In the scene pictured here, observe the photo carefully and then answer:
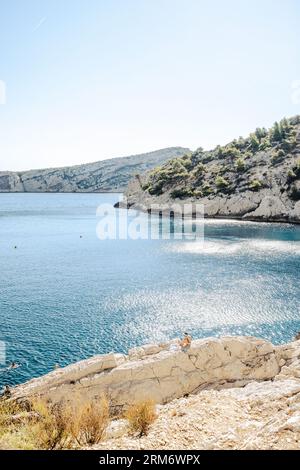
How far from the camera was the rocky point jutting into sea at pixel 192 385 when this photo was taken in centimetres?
1346

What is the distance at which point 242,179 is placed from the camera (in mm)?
131000

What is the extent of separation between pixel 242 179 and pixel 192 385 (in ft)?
387

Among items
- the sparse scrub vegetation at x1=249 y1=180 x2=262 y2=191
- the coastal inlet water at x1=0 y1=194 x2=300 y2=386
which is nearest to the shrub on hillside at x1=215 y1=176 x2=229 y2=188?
the sparse scrub vegetation at x1=249 y1=180 x2=262 y2=191

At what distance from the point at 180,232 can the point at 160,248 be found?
23653 millimetres

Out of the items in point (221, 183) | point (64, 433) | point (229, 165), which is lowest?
point (64, 433)

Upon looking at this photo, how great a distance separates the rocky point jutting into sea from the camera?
13.5 m

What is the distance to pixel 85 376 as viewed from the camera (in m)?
20.8

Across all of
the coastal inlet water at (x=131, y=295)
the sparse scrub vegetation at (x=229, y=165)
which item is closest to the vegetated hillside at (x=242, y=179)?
the sparse scrub vegetation at (x=229, y=165)

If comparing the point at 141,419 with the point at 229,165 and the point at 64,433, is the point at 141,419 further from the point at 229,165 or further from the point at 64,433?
the point at 229,165

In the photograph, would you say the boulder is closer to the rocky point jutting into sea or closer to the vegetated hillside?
the rocky point jutting into sea

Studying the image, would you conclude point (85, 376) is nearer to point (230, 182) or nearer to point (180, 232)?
point (180, 232)

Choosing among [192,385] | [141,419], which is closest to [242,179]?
[192,385]

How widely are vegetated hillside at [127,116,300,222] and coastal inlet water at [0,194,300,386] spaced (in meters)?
42.1
